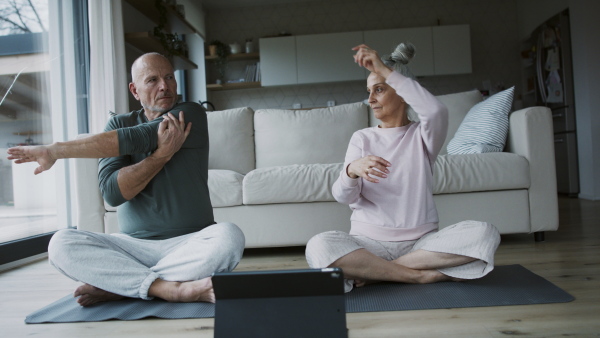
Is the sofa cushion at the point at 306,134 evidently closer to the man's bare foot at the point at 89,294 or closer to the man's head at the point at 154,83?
the man's head at the point at 154,83

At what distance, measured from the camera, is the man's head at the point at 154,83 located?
6.14 ft

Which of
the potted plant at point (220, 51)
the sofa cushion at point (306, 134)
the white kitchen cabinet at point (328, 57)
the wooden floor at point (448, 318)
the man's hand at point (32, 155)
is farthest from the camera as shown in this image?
the potted plant at point (220, 51)

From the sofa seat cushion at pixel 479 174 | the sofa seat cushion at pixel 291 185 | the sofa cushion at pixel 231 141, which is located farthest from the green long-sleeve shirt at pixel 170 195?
the sofa cushion at pixel 231 141

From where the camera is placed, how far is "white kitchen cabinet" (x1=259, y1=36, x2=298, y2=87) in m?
6.47

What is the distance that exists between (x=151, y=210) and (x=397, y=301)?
3.04 ft

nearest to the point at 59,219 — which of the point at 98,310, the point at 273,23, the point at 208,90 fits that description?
the point at 98,310

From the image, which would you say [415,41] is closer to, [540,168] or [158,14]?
[158,14]

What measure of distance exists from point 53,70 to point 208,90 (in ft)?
11.2

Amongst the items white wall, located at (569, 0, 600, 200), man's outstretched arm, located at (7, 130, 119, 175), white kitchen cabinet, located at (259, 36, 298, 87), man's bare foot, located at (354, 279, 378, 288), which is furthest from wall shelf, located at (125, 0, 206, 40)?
white wall, located at (569, 0, 600, 200)

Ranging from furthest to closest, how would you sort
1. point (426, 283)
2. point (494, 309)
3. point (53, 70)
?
1. point (53, 70)
2. point (426, 283)
3. point (494, 309)

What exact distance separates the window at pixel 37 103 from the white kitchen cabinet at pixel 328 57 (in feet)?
10.4

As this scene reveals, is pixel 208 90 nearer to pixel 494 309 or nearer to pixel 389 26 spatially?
pixel 389 26

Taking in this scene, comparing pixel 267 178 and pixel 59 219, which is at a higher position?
pixel 267 178

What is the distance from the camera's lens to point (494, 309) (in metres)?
1.53
